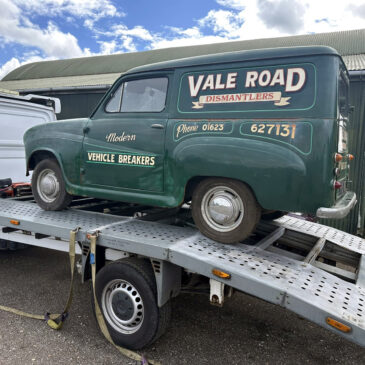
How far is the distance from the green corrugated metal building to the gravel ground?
4913 millimetres

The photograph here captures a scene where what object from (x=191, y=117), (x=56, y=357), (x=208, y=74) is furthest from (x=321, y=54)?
(x=56, y=357)

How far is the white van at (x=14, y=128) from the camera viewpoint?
5.50 meters

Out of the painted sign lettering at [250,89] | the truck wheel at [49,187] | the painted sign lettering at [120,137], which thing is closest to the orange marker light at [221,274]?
the painted sign lettering at [250,89]

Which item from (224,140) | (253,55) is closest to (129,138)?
(224,140)

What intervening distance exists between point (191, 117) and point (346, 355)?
8.85 ft

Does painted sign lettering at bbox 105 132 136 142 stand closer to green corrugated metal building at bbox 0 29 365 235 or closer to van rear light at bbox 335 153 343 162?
van rear light at bbox 335 153 343 162

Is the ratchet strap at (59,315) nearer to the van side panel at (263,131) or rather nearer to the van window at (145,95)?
the van side panel at (263,131)

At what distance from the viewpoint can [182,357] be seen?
3.10m

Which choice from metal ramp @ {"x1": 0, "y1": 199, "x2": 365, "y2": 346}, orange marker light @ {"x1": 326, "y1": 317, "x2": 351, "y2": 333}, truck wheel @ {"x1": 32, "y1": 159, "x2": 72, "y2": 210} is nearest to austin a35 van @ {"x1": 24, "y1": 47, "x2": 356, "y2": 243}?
truck wheel @ {"x1": 32, "y1": 159, "x2": 72, "y2": 210}

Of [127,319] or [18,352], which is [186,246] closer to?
[127,319]

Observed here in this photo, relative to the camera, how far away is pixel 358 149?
7664mm

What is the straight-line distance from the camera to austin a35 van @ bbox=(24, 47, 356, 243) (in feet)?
9.24

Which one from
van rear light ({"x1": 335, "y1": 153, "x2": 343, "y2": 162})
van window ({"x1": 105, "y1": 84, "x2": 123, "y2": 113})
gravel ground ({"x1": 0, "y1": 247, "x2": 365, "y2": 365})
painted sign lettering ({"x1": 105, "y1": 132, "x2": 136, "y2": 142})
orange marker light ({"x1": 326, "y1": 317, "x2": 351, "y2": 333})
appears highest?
van window ({"x1": 105, "y1": 84, "x2": 123, "y2": 113})

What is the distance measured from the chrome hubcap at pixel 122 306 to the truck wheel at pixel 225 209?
88 cm
